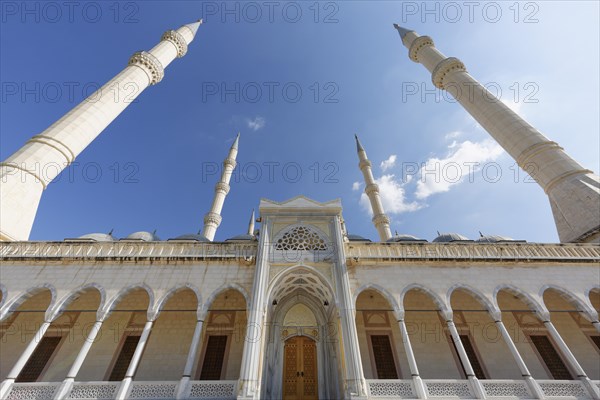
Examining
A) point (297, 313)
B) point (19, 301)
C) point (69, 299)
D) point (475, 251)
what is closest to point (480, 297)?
point (475, 251)

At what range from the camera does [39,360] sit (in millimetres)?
11297

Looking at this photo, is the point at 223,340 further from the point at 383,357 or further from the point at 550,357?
the point at 550,357

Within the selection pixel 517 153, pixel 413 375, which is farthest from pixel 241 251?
pixel 517 153

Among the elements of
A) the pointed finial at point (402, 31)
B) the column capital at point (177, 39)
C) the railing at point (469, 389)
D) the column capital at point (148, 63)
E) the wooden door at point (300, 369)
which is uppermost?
the pointed finial at point (402, 31)

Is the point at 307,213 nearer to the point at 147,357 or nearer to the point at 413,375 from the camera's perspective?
the point at 413,375

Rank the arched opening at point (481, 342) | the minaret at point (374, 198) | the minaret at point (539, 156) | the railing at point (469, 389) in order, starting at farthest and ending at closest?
the minaret at point (374, 198) → the minaret at point (539, 156) → the arched opening at point (481, 342) → the railing at point (469, 389)

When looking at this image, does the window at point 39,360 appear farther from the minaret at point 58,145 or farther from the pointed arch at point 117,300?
the minaret at point 58,145

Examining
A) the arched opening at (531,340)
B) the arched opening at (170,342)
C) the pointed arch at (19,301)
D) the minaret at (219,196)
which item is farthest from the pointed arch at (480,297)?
the minaret at (219,196)

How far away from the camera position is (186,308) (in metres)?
12.5

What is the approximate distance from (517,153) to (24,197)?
26729mm

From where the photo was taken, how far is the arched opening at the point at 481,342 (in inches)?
437

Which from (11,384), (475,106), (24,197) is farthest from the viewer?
(475,106)

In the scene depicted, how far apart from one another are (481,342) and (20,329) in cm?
1863

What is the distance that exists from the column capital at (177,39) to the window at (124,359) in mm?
23312
